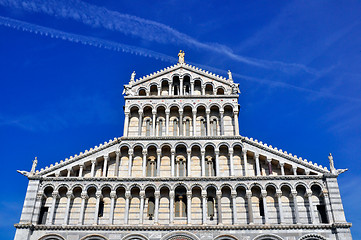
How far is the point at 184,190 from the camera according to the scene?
1010 inches

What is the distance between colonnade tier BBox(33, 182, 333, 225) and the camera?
24312 millimetres

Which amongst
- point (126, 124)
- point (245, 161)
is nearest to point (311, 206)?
point (245, 161)

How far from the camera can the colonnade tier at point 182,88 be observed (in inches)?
1166

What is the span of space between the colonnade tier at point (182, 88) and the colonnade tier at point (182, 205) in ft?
24.3

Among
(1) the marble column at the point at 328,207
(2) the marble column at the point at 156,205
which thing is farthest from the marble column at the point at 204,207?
(1) the marble column at the point at 328,207

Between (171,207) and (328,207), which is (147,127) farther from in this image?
(328,207)

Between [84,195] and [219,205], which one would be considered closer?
[219,205]

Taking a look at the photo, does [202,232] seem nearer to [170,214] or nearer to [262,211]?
[170,214]

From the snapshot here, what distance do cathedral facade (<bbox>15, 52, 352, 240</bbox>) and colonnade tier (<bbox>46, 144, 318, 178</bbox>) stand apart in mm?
64

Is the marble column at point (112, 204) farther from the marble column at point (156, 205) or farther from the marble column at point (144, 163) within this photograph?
the marble column at point (156, 205)

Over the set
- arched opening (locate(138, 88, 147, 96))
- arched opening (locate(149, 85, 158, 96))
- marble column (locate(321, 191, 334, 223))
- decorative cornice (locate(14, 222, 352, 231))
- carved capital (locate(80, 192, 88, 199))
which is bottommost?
decorative cornice (locate(14, 222, 352, 231))

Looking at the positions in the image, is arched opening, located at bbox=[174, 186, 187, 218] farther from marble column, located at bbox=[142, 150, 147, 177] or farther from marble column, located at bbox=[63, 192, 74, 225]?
marble column, located at bbox=[63, 192, 74, 225]

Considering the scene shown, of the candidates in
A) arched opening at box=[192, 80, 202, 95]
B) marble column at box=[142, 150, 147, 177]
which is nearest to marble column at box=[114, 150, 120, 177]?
marble column at box=[142, 150, 147, 177]

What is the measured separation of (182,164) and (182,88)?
5.85 meters
